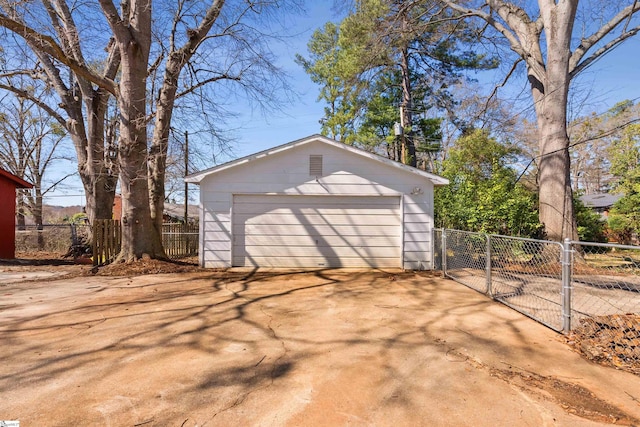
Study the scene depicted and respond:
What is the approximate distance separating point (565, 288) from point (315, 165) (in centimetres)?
574

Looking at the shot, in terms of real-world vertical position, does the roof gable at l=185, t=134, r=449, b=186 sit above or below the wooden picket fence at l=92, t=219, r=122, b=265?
above

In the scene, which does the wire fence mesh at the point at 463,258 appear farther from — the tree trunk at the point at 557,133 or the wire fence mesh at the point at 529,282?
the tree trunk at the point at 557,133

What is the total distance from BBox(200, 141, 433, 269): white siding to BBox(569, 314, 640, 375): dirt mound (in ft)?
14.7

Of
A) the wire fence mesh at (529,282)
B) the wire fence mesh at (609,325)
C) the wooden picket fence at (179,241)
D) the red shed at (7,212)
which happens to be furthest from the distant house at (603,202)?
the red shed at (7,212)

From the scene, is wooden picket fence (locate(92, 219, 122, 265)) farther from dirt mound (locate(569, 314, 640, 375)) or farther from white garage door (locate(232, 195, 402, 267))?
dirt mound (locate(569, 314, 640, 375))

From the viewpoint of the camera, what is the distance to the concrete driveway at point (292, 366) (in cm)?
232

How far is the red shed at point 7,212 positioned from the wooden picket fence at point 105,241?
5074 mm

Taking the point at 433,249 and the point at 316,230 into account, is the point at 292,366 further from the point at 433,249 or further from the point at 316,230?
the point at 433,249

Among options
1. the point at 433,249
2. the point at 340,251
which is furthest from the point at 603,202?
the point at 340,251

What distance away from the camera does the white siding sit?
828 centimetres

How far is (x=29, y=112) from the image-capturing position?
65.8 feet

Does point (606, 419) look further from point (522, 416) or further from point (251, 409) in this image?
point (251, 409)

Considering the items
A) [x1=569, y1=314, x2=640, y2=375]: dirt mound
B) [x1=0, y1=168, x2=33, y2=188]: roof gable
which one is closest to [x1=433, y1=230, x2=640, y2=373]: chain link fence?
[x1=569, y1=314, x2=640, y2=375]: dirt mound

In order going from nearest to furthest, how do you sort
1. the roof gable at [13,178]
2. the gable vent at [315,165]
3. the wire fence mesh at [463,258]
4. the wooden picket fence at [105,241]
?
the wire fence mesh at [463,258] → the wooden picket fence at [105,241] → the gable vent at [315,165] → the roof gable at [13,178]
